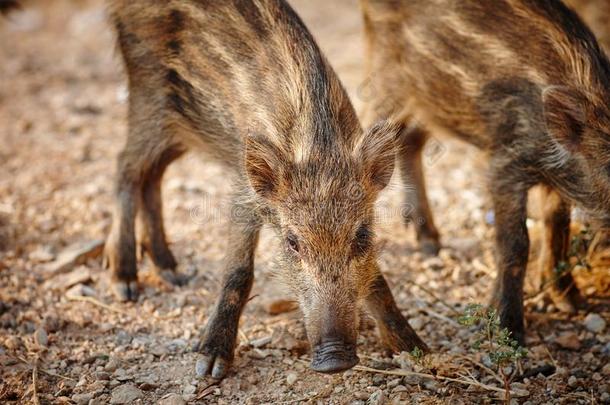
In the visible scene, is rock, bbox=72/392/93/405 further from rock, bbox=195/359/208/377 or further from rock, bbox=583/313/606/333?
rock, bbox=583/313/606/333

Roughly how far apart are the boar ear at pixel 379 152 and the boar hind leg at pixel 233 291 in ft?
2.16

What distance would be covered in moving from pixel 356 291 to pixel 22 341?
183 cm

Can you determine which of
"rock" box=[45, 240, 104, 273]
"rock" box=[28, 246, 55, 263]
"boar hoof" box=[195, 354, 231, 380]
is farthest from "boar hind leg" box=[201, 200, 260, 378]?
"rock" box=[28, 246, 55, 263]

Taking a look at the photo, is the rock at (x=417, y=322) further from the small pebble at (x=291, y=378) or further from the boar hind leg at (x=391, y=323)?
the small pebble at (x=291, y=378)

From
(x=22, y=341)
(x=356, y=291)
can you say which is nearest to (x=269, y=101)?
(x=356, y=291)

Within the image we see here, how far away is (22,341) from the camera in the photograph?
3.95 m

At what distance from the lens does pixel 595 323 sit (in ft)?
14.0

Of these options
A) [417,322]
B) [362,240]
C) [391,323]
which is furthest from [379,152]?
[417,322]

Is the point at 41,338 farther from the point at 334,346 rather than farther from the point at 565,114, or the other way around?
the point at 565,114

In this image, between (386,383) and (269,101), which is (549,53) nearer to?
(269,101)

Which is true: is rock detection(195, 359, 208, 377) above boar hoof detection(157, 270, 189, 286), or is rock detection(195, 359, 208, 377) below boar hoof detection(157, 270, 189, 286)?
below

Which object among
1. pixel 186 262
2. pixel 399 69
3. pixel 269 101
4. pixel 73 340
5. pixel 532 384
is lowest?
pixel 532 384

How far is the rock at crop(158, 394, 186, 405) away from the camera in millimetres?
3461

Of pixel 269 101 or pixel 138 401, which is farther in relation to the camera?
pixel 269 101
